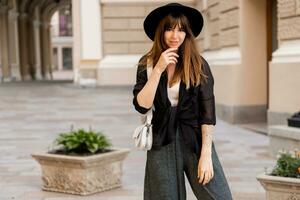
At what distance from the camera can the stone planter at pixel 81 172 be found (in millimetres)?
5672

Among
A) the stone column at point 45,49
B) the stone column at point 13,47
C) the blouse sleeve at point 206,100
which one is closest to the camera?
the blouse sleeve at point 206,100

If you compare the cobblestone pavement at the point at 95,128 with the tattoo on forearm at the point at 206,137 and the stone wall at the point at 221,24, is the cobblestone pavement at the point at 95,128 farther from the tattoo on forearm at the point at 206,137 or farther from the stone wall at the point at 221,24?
the tattoo on forearm at the point at 206,137

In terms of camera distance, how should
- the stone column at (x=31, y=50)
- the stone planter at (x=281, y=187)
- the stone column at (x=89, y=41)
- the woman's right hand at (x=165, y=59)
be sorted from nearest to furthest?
the woman's right hand at (x=165, y=59) → the stone planter at (x=281, y=187) → the stone column at (x=89, y=41) → the stone column at (x=31, y=50)

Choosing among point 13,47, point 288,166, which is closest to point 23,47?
point 13,47

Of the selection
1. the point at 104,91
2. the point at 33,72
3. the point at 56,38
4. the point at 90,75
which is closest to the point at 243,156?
the point at 104,91

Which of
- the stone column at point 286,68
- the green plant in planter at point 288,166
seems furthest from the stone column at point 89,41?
the green plant in planter at point 288,166

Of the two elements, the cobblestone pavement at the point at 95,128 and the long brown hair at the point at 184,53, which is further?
the cobblestone pavement at the point at 95,128

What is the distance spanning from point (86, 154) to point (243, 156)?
2937 mm

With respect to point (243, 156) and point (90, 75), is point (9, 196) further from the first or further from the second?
point (90, 75)

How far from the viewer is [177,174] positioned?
3100 mm

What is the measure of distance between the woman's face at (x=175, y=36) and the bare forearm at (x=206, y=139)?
45 centimetres

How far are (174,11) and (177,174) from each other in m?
0.87

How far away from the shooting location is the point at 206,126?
302cm

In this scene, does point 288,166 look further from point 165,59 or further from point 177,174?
point 165,59
